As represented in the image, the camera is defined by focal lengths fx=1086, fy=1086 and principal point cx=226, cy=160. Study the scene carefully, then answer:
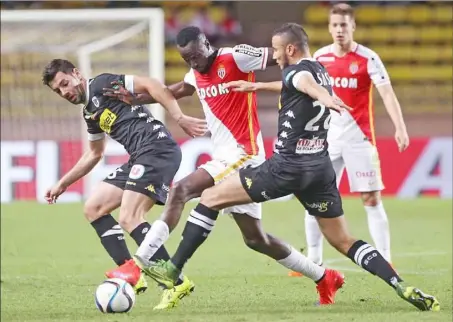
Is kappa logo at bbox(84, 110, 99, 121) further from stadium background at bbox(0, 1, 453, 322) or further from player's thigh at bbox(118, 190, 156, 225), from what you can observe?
stadium background at bbox(0, 1, 453, 322)

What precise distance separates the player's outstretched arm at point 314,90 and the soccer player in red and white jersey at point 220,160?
1.02 meters

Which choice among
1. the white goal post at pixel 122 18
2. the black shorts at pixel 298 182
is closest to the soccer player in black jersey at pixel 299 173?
the black shorts at pixel 298 182

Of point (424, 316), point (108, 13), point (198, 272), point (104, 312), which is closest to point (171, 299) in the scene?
point (104, 312)

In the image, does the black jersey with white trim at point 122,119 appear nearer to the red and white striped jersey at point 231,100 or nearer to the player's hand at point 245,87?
the red and white striped jersey at point 231,100

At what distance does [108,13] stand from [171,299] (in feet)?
28.0

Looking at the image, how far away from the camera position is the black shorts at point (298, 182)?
6879 mm

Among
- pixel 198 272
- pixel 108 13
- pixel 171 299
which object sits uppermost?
pixel 108 13

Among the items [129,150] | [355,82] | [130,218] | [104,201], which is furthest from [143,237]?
[355,82]

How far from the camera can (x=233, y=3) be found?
2211 cm

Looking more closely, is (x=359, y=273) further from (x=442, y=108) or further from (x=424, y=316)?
(x=442, y=108)

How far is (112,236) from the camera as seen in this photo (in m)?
7.87

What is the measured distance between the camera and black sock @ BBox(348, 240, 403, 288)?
6.94m

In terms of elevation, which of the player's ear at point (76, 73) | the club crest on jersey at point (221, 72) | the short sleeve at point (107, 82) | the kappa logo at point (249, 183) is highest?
the club crest on jersey at point (221, 72)

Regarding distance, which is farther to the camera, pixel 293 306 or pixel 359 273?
pixel 359 273
